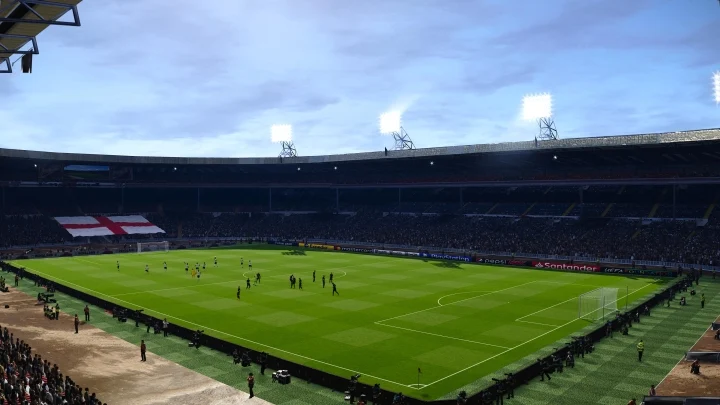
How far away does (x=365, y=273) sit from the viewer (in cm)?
5894

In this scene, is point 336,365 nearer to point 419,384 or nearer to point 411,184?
point 419,384

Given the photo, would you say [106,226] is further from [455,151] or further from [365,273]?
[455,151]

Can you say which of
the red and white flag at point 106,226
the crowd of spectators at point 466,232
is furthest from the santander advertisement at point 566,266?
the red and white flag at point 106,226

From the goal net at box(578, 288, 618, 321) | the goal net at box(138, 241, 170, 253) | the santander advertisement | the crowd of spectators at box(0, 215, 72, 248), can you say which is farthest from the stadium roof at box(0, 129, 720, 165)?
the goal net at box(578, 288, 618, 321)

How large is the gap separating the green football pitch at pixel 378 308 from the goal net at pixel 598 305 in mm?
922

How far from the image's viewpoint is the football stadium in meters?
25.4

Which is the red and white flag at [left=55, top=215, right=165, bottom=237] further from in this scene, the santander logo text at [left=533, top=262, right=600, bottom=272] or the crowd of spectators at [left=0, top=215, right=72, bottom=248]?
the santander logo text at [left=533, top=262, right=600, bottom=272]

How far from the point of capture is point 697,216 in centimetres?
7069

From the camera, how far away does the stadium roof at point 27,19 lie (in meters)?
15.2

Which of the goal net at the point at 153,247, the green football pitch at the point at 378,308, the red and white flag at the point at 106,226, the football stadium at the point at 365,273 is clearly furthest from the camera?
the red and white flag at the point at 106,226

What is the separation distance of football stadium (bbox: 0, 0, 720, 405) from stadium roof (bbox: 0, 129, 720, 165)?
0.36 m

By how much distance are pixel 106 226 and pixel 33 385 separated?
268ft

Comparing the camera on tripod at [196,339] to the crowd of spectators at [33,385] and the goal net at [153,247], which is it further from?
the goal net at [153,247]

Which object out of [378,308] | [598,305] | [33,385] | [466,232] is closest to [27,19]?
[33,385]
